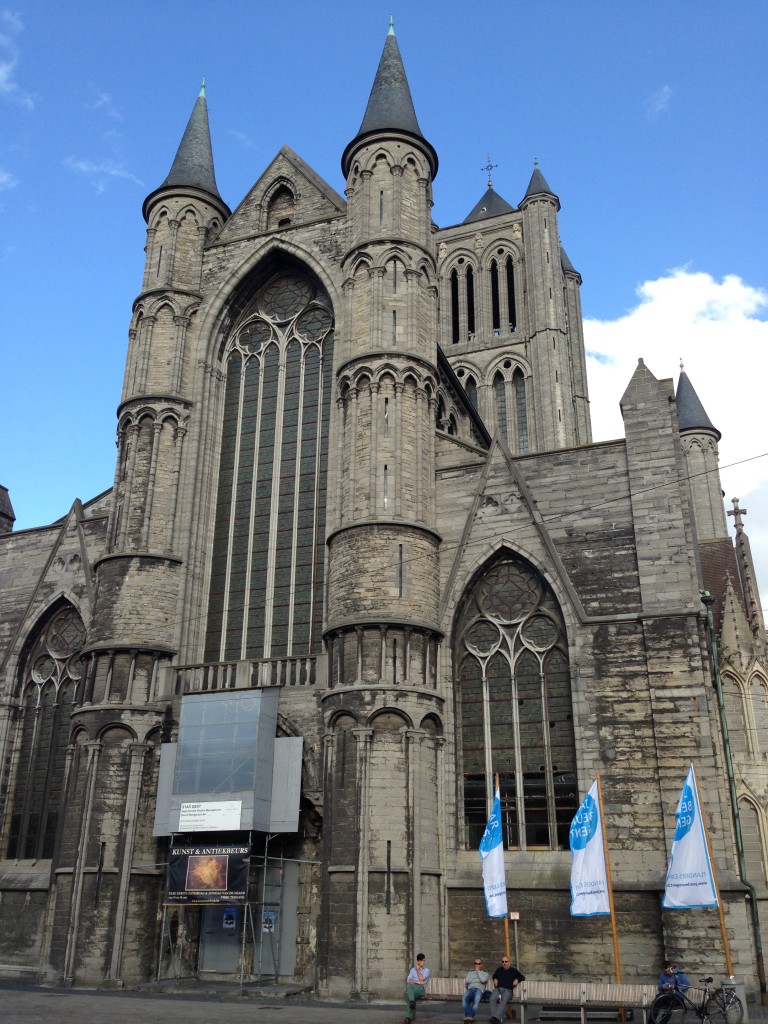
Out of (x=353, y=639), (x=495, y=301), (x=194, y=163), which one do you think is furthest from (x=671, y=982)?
(x=495, y=301)

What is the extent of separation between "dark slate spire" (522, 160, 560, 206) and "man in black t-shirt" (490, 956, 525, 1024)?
3695 cm

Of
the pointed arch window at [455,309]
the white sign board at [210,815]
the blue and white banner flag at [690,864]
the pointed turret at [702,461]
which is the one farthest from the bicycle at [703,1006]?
the pointed arch window at [455,309]

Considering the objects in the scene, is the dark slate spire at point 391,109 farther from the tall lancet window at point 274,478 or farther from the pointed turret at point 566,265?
the pointed turret at point 566,265

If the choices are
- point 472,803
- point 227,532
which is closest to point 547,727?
point 472,803

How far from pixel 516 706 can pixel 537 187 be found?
104ft

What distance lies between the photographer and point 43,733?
893 inches

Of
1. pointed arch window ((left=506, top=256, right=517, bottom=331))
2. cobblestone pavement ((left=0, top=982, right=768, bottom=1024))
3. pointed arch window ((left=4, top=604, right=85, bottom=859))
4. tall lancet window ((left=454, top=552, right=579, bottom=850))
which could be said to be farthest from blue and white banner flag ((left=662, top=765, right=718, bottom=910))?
pointed arch window ((left=506, top=256, right=517, bottom=331))

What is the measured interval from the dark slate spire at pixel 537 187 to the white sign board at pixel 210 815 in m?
33.7

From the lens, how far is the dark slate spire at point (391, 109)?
23781 millimetres

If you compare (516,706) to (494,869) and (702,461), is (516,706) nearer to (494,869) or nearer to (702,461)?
(494,869)

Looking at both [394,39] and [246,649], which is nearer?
[246,649]

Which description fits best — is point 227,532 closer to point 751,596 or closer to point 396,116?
point 396,116

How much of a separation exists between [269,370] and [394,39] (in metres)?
10.5

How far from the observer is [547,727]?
59.9 ft
